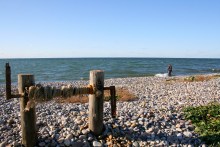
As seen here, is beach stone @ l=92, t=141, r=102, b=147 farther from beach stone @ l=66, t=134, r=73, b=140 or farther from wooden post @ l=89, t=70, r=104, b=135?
beach stone @ l=66, t=134, r=73, b=140

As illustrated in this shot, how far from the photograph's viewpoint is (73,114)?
8.43 metres

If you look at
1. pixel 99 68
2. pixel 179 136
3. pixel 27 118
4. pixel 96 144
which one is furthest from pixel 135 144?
pixel 99 68

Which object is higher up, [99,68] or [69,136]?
[69,136]

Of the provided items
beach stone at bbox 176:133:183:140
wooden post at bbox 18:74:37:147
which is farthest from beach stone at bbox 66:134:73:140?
beach stone at bbox 176:133:183:140

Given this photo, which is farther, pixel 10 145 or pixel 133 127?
pixel 133 127

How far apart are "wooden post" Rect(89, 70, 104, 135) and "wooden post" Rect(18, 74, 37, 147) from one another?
4.76ft

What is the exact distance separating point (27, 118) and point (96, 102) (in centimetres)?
173

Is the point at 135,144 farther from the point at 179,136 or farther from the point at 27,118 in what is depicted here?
the point at 27,118

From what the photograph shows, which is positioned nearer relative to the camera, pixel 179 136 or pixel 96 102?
pixel 96 102

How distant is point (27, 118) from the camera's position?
244 inches

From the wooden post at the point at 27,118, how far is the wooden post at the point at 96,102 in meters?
1.45

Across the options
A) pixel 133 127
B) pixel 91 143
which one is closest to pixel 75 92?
pixel 91 143

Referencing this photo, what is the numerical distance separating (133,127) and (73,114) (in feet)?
7.17

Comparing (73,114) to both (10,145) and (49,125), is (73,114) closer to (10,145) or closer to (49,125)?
(49,125)
